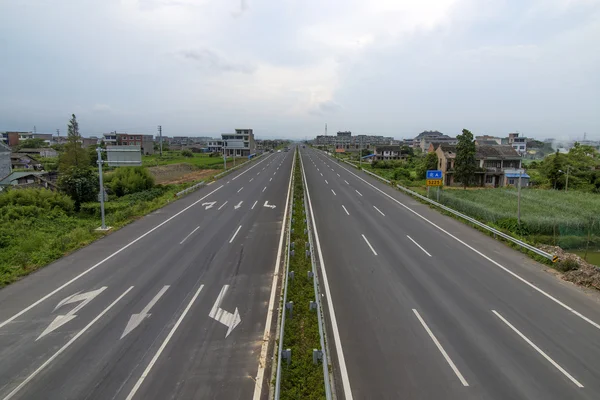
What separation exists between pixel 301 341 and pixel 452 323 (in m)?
4.81

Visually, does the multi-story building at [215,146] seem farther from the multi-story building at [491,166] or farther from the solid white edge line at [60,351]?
the solid white edge line at [60,351]

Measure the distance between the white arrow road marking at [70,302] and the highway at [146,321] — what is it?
0.03m

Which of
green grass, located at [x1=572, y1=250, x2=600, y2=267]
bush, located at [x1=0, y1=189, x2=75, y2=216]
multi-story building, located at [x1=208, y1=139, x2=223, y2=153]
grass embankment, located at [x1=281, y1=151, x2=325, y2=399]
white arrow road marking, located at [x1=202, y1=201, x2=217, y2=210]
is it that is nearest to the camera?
grass embankment, located at [x1=281, y1=151, x2=325, y2=399]

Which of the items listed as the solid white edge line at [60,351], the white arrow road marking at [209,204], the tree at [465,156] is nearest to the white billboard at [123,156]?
the white arrow road marking at [209,204]

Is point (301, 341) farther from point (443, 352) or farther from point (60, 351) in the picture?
point (60, 351)

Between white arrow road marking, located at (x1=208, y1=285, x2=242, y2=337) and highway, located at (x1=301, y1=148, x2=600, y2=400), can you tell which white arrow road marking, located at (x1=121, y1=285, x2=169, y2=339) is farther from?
highway, located at (x1=301, y1=148, x2=600, y2=400)

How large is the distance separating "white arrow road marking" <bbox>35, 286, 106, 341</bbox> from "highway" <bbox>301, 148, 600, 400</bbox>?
8.37m

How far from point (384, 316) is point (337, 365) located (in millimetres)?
2982

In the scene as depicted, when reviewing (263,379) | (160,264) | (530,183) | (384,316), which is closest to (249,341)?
(263,379)

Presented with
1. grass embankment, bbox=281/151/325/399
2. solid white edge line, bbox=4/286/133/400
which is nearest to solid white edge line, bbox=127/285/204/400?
solid white edge line, bbox=4/286/133/400

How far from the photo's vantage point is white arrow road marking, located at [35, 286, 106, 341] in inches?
412

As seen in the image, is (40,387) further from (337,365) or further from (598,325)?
(598,325)

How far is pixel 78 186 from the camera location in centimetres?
3328

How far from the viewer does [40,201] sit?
93.2 feet
